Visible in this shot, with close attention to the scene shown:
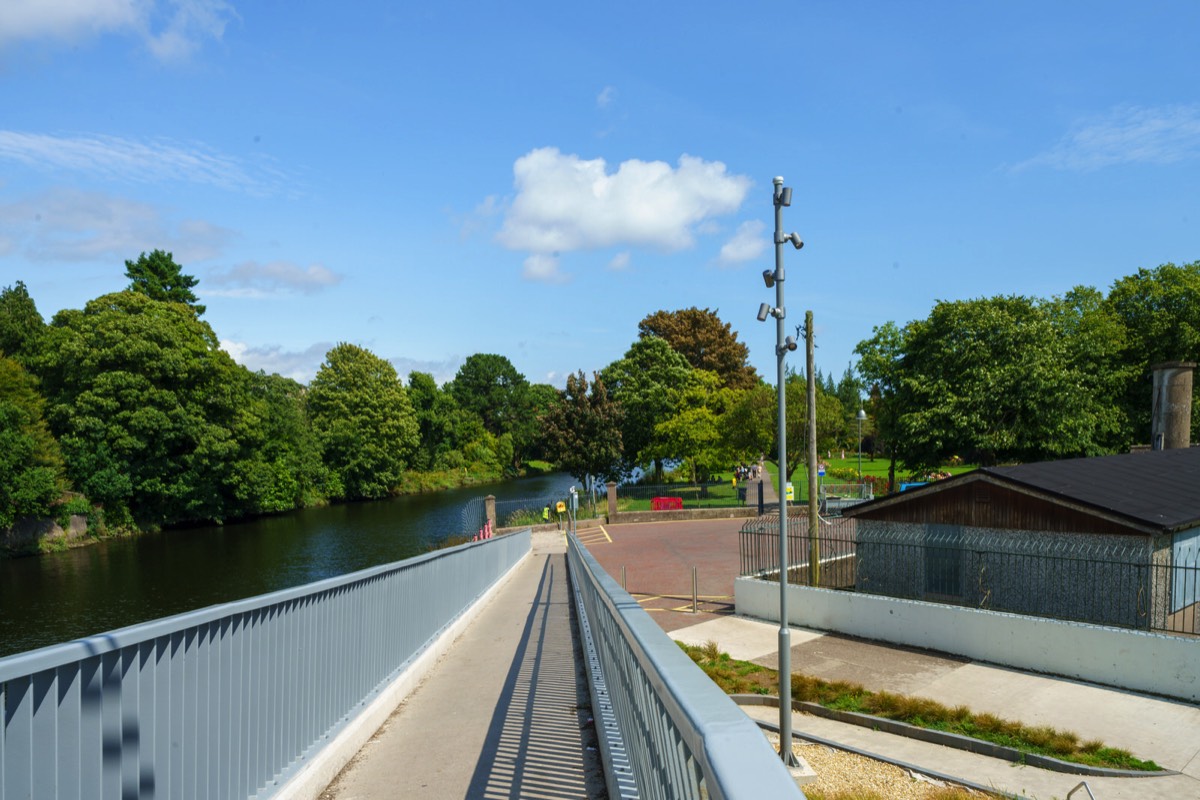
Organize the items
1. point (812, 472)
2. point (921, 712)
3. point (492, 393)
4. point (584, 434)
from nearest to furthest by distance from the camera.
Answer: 1. point (921, 712)
2. point (812, 472)
3. point (584, 434)
4. point (492, 393)

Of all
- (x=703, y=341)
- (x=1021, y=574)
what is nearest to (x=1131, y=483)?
(x=1021, y=574)

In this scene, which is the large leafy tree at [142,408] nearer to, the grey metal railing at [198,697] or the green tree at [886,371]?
the green tree at [886,371]

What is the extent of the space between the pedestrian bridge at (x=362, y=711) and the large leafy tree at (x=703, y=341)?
2909 inches

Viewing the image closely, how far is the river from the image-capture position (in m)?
28.1

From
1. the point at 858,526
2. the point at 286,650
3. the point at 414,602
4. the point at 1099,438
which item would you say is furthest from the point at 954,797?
the point at 1099,438

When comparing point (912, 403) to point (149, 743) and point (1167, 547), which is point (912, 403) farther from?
point (149, 743)

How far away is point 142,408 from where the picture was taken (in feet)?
155

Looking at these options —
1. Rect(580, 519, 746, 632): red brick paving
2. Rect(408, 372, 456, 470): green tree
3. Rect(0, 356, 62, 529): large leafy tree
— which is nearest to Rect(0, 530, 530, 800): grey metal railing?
Rect(580, 519, 746, 632): red brick paving

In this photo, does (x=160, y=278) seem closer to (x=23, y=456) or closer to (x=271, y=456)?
(x=271, y=456)

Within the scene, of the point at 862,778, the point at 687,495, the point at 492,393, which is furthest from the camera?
the point at 492,393

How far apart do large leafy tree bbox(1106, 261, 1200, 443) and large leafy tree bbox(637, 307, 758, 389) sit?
40.8 meters

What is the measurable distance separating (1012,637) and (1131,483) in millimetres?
5409

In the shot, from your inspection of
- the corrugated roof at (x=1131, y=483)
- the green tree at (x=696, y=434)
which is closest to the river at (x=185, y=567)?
the green tree at (x=696, y=434)

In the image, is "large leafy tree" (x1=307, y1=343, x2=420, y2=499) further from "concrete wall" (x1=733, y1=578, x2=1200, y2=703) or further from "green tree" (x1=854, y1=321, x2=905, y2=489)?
"concrete wall" (x1=733, y1=578, x2=1200, y2=703)
